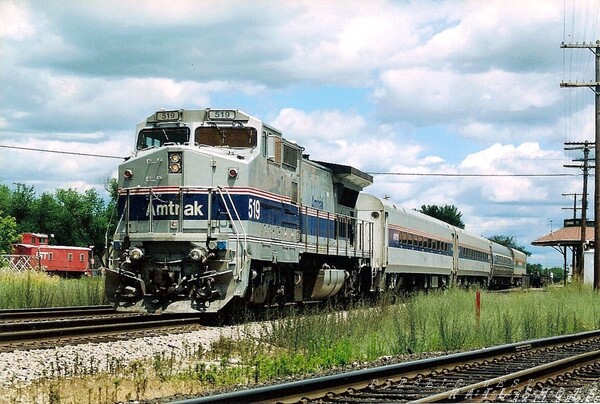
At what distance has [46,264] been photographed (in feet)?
222

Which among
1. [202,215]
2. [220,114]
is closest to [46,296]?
[202,215]

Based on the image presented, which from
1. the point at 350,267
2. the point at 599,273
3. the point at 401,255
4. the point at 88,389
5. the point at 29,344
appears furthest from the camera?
the point at 599,273

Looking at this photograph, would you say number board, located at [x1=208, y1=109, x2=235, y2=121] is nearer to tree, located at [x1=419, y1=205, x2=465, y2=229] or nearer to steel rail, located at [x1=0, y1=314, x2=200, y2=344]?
steel rail, located at [x1=0, y1=314, x2=200, y2=344]

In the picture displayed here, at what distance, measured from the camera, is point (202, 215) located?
1666 cm

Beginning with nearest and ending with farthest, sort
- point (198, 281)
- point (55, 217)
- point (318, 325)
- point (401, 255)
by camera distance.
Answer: point (318, 325), point (198, 281), point (401, 255), point (55, 217)

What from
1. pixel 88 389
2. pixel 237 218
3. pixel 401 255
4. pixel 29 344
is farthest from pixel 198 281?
pixel 401 255

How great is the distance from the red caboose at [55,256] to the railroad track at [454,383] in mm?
57967

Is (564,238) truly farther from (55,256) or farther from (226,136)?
(226,136)

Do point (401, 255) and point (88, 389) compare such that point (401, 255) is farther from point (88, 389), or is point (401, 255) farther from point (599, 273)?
point (88, 389)

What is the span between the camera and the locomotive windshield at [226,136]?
17.4m

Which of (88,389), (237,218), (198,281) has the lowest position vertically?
(88,389)

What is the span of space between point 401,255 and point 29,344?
18773mm

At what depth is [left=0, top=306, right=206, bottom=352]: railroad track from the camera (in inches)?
509

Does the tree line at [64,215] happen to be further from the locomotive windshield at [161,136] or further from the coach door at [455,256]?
the locomotive windshield at [161,136]
